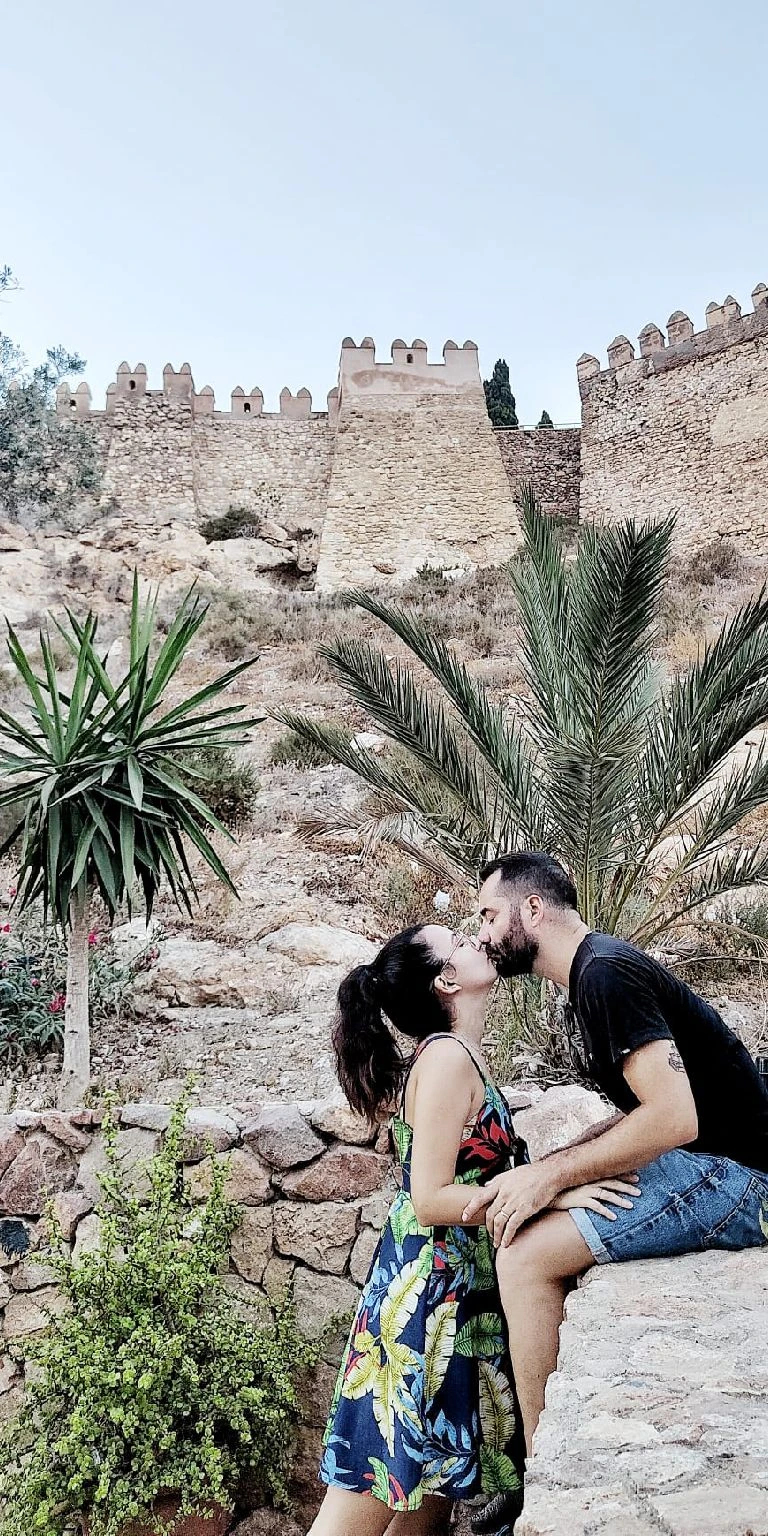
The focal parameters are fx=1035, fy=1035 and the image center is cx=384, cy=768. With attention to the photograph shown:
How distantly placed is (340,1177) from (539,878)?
6.72ft

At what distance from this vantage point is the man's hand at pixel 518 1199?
1985 millimetres

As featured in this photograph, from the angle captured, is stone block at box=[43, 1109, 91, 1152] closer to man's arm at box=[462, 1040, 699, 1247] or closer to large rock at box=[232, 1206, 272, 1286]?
large rock at box=[232, 1206, 272, 1286]

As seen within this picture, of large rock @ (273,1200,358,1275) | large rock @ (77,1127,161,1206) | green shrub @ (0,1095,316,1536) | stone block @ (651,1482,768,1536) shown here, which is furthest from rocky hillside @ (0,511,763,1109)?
stone block @ (651,1482,768,1536)

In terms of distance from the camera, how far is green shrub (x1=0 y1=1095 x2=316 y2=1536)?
3035 mm

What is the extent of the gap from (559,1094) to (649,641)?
188cm

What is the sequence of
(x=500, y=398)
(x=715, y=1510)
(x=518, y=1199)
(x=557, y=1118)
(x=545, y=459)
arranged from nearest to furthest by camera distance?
(x=715, y=1510) → (x=518, y=1199) → (x=557, y=1118) → (x=545, y=459) → (x=500, y=398)

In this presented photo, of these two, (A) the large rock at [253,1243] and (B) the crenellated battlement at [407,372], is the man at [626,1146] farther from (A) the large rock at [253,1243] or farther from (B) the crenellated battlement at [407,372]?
(B) the crenellated battlement at [407,372]

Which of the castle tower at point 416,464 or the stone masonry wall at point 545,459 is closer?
the castle tower at point 416,464

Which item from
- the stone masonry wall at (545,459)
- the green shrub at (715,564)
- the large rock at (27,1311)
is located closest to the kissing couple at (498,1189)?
the large rock at (27,1311)

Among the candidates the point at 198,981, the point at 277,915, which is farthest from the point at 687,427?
the point at 198,981

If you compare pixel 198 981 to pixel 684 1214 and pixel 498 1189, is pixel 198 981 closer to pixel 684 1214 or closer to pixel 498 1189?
pixel 498 1189

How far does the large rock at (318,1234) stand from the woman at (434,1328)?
1262mm

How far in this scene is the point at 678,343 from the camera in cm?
2033

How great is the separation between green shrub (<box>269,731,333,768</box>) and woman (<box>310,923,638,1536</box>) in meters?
7.47
